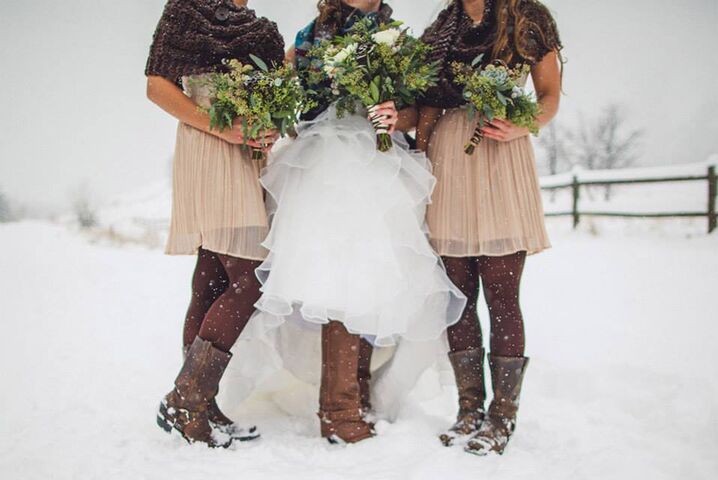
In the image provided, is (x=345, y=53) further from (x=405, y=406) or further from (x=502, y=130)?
(x=405, y=406)

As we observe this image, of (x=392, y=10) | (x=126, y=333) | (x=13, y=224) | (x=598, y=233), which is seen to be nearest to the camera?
(x=392, y=10)

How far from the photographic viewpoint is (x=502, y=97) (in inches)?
63.3

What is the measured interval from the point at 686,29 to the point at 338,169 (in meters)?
4.91

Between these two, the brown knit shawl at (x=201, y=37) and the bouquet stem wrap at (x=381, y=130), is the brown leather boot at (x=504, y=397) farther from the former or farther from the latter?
the brown knit shawl at (x=201, y=37)

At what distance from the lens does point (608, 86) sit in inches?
357

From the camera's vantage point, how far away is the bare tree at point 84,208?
7.89m

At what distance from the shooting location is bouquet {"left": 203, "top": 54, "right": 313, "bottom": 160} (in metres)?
1.57

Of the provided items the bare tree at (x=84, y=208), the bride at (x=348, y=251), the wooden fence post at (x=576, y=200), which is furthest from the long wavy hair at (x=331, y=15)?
the wooden fence post at (x=576, y=200)

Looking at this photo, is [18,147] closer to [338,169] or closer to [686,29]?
[338,169]

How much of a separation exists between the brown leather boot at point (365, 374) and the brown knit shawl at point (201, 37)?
1.26 metres

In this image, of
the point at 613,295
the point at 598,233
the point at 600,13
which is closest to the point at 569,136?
the point at 598,233

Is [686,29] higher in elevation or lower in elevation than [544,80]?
higher

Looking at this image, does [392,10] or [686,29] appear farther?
[686,29]

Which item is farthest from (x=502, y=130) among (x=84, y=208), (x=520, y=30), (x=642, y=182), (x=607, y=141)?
(x=607, y=141)
